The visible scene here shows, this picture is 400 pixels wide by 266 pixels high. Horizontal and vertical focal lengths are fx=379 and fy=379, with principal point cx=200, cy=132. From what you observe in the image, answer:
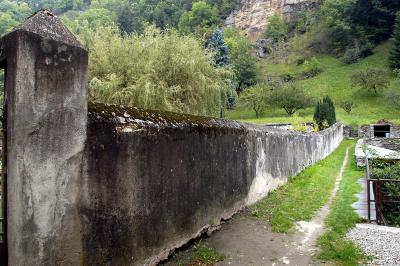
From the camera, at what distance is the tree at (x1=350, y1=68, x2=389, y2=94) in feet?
165

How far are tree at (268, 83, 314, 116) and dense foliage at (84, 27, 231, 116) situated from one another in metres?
23.6

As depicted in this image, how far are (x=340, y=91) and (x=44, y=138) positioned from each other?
57.5 metres

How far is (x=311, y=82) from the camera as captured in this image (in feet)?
202

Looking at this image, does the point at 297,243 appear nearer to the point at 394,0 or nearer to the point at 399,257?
the point at 399,257

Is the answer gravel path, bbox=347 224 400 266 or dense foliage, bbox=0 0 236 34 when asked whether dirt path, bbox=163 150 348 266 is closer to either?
gravel path, bbox=347 224 400 266

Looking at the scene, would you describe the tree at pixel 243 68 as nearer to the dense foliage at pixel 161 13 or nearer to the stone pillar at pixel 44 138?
the dense foliage at pixel 161 13

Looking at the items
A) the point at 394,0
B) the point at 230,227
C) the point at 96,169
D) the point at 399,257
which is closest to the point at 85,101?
the point at 96,169

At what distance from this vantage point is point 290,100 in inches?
1809

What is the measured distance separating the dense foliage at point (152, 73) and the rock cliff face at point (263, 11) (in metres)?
71.7

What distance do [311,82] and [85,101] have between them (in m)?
61.6

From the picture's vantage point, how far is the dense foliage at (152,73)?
19.8 meters

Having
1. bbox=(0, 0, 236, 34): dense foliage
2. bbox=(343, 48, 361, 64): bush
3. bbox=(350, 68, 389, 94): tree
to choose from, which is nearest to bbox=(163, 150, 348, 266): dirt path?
bbox=(350, 68, 389, 94): tree

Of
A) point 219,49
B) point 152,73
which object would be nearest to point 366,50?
point 219,49

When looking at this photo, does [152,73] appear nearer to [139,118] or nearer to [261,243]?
[261,243]
